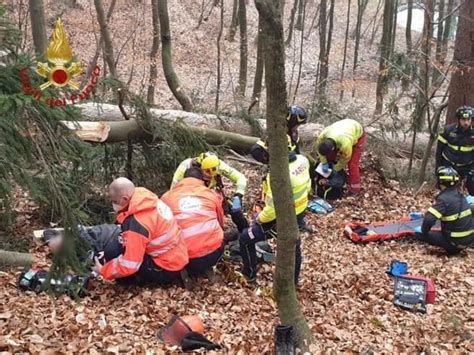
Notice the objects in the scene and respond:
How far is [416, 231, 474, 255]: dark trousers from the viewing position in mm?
7082

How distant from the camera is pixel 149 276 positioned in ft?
18.2

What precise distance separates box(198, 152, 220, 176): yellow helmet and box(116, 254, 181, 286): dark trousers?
4.41 ft

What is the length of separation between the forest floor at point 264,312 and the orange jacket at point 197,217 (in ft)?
1.47

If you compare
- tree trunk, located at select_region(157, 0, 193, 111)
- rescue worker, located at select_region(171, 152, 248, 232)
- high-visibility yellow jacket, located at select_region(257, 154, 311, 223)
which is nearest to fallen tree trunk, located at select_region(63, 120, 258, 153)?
rescue worker, located at select_region(171, 152, 248, 232)

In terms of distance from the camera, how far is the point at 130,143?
7.66 metres

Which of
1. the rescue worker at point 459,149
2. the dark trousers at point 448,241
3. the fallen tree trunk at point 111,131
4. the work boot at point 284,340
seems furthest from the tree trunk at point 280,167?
the rescue worker at point 459,149

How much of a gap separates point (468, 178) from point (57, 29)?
745cm

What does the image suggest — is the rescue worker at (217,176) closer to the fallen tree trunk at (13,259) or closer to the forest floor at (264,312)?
the forest floor at (264,312)

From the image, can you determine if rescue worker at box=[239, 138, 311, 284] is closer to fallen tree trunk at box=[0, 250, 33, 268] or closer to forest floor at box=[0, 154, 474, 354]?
forest floor at box=[0, 154, 474, 354]

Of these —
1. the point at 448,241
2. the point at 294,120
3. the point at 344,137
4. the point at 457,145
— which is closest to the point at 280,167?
the point at 294,120

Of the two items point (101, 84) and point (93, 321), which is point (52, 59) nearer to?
point (93, 321)

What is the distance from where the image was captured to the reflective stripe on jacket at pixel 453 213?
22.9 feet

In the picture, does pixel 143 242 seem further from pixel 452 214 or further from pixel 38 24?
A: pixel 38 24

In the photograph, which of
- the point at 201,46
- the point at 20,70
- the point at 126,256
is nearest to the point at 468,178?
the point at 126,256
